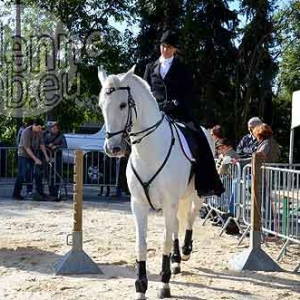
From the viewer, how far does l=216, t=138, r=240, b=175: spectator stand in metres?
9.51

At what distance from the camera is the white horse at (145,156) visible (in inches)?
200

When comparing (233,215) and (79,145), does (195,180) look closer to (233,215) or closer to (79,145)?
(233,215)

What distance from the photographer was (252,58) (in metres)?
20.9

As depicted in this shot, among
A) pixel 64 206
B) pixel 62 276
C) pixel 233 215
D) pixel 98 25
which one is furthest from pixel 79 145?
pixel 62 276

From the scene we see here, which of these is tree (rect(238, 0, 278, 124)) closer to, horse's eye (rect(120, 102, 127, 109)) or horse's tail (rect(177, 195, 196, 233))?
horse's tail (rect(177, 195, 196, 233))

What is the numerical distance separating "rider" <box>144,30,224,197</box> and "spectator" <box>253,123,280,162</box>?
9.48ft

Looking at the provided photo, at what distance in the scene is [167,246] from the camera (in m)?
5.74

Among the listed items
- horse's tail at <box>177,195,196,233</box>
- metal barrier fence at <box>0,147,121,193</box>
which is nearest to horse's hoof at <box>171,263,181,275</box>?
horse's tail at <box>177,195,196,233</box>

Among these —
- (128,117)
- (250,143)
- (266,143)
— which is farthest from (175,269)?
(250,143)

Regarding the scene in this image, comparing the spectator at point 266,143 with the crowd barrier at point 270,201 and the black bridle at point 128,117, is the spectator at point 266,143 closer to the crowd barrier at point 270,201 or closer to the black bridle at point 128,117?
the crowd barrier at point 270,201

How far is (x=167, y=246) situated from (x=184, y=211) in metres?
1.21

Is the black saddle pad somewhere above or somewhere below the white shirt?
below

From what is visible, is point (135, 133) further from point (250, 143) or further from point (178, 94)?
point (250, 143)

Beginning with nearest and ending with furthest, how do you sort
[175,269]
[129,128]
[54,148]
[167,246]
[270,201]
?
[129,128] < [167,246] < [175,269] < [270,201] < [54,148]
